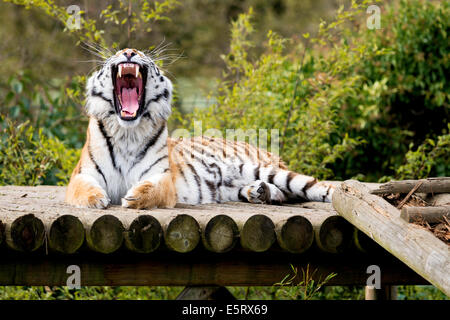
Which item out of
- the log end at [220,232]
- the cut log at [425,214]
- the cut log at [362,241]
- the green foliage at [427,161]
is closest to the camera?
the cut log at [425,214]

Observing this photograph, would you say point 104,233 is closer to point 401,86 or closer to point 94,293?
point 94,293

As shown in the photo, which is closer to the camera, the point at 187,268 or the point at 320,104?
the point at 187,268

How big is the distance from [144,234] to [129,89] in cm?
124

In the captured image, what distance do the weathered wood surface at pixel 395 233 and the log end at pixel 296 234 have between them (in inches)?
7.2

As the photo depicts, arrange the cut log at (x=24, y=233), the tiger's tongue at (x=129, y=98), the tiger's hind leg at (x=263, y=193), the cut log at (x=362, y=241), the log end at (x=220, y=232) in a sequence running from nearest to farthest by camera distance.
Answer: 1. the cut log at (x=24, y=233)
2. the log end at (x=220, y=232)
3. the cut log at (x=362, y=241)
4. the tiger's tongue at (x=129, y=98)
5. the tiger's hind leg at (x=263, y=193)

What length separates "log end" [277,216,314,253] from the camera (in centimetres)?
308

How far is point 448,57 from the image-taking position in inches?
253

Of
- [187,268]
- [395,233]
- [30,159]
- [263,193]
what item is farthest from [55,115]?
[395,233]

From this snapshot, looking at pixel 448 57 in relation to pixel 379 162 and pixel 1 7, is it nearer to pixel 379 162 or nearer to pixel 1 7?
pixel 379 162

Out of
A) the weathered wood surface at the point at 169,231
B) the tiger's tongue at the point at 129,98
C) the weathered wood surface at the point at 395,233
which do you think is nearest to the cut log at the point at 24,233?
the weathered wood surface at the point at 169,231

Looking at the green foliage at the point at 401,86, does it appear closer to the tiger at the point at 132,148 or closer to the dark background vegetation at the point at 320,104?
the dark background vegetation at the point at 320,104

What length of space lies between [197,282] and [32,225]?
827 mm

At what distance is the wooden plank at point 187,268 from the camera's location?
10.4 ft

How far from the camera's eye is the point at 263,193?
4211mm
